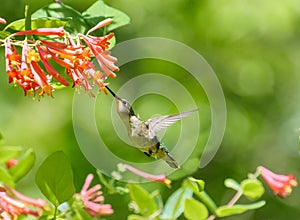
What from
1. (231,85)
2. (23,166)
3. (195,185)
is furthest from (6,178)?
(231,85)

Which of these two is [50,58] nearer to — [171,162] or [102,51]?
[102,51]

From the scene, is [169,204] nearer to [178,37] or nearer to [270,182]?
[270,182]

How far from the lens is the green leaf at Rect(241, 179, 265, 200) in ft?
3.07

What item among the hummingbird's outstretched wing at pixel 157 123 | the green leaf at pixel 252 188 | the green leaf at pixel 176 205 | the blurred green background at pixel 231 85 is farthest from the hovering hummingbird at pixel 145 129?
the blurred green background at pixel 231 85

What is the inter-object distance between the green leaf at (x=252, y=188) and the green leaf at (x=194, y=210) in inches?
3.5

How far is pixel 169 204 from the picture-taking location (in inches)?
41.7

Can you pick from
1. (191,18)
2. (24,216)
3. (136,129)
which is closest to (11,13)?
(191,18)

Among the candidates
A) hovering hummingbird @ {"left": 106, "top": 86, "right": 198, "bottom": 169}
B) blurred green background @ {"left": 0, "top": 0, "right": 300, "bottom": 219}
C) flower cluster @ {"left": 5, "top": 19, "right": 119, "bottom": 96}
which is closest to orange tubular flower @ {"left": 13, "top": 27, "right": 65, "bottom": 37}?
flower cluster @ {"left": 5, "top": 19, "right": 119, "bottom": 96}

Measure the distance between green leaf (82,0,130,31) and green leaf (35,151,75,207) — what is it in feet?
0.96

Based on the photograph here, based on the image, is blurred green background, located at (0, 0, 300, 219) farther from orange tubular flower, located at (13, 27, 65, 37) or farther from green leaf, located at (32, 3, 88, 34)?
orange tubular flower, located at (13, 27, 65, 37)

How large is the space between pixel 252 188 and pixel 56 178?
0.27 meters

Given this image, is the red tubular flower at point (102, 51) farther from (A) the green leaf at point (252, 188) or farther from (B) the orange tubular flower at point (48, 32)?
(A) the green leaf at point (252, 188)

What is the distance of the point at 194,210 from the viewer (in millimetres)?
875

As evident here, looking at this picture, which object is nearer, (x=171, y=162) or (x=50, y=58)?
(x=50, y=58)
